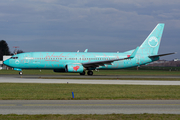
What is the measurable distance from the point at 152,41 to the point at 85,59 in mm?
13947

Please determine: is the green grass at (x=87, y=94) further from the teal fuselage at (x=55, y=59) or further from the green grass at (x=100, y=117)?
the teal fuselage at (x=55, y=59)

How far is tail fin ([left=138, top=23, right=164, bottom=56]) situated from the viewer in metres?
49.9

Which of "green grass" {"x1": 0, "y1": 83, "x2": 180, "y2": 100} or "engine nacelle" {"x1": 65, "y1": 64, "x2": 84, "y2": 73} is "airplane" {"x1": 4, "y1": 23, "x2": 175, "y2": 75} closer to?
"engine nacelle" {"x1": 65, "y1": 64, "x2": 84, "y2": 73}

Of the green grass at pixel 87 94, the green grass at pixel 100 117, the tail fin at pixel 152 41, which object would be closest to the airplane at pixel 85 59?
the tail fin at pixel 152 41

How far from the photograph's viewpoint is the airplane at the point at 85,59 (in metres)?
43.5

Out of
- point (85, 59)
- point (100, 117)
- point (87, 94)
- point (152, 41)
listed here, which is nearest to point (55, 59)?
point (85, 59)

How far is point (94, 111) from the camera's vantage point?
11.2 meters

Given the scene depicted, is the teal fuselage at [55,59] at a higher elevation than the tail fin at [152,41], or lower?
lower

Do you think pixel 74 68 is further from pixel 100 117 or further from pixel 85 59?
pixel 100 117

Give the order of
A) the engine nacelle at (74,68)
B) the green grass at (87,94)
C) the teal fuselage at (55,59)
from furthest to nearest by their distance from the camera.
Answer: the teal fuselage at (55,59), the engine nacelle at (74,68), the green grass at (87,94)

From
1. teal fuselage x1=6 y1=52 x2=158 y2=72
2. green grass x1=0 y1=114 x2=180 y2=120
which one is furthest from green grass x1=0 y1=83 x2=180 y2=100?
teal fuselage x1=6 y1=52 x2=158 y2=72

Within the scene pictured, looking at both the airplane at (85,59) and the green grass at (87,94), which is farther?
the airplane at (85,59)

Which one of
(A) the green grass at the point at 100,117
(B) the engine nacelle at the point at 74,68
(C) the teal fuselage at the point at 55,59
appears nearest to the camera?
(A) the green grass at the point at 100,117

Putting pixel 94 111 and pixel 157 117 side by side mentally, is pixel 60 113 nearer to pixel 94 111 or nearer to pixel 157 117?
pixel 94 111
